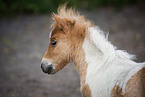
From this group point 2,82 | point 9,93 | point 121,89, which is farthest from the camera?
point 2,82

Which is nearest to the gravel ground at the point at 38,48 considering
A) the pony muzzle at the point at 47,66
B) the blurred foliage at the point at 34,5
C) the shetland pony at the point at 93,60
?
the shetland pony at the point at 93,60

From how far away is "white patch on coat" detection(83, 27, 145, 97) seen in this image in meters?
1.79

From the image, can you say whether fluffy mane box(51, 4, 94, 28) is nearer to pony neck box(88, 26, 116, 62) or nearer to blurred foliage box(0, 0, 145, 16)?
pony neck box(88, 26, 116, 62)

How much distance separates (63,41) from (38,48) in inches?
243

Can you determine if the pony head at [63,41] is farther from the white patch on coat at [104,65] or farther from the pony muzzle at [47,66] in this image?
the white patch on coat at [104,65]

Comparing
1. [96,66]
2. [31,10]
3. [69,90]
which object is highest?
[31,10]

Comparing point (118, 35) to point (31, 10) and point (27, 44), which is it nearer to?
point (27, 44)

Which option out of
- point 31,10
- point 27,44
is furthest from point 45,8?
point 27,44

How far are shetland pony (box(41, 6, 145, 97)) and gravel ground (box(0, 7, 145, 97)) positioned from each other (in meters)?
0.46

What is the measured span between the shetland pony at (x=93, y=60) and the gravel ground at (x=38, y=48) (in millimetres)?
464

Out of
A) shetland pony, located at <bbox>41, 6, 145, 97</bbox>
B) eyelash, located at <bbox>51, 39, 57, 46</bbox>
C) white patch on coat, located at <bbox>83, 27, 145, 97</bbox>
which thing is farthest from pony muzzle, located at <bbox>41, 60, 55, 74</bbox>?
white patch on coat, located at <bbox>83, 27, 145, 97</bbox>

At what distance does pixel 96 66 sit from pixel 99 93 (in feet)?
1.23

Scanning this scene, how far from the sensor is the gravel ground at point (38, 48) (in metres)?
4.60

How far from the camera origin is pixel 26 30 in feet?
33.2
